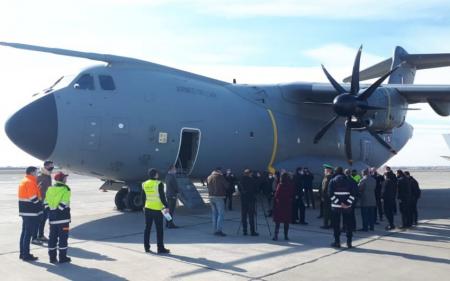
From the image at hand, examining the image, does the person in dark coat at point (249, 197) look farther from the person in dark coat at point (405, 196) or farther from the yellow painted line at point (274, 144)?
the yellow painted line at point (274, 144)

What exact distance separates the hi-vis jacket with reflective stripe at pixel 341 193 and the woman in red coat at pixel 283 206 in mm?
1093

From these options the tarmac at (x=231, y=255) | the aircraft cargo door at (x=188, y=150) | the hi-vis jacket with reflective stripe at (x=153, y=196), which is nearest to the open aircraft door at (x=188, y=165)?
the aircraft cargo door at (x=188, y=150)

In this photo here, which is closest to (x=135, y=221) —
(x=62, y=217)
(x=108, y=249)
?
(x=108, y=249)

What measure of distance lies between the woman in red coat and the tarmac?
0.39 meters

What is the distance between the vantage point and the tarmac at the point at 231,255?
22.6 ft

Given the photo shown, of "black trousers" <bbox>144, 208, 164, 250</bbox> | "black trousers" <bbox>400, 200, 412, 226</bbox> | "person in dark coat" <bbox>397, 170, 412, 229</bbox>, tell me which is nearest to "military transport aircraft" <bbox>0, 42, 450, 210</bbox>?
"person in dark coat" <bbox>397, 170, 412, 229</bbox>

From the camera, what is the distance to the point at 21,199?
8.17 m

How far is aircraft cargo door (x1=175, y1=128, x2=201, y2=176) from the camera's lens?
14139 millimetres

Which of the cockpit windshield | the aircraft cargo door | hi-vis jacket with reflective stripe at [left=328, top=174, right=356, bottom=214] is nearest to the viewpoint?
hi-vis jacket with reflective stripe at [left=328, top=174, right=356, bottom=214]

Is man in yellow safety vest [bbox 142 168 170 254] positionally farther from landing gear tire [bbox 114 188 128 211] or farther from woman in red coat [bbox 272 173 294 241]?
landing gear tire [bbox 114 188 128 211]

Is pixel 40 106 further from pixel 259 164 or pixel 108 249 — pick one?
pixel 259 164

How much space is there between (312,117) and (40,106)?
37.4 ft

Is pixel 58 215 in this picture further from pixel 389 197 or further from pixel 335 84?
pixel 335 84

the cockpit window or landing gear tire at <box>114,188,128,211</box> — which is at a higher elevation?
the cockpit window
